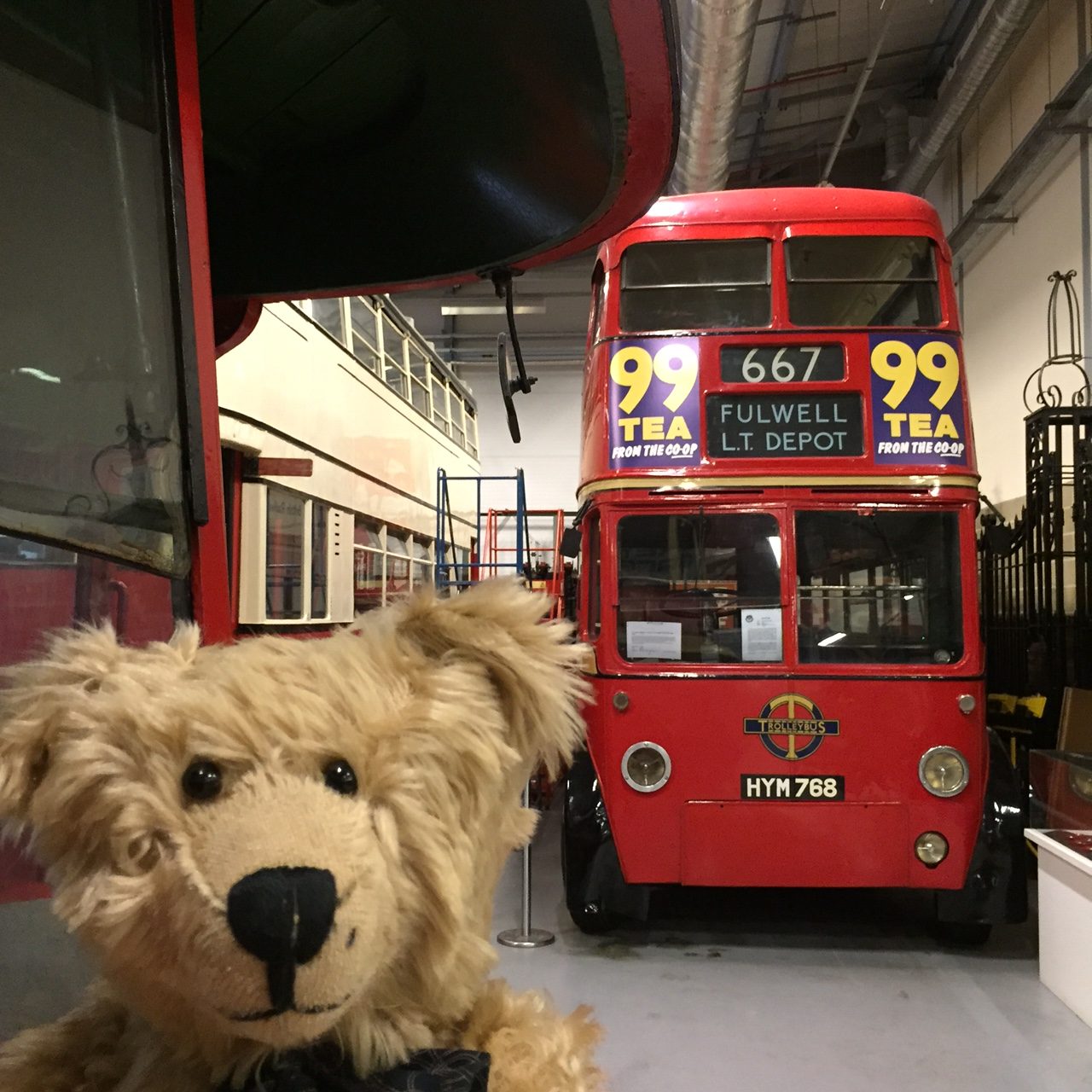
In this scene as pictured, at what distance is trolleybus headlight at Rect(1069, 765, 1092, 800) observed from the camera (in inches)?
127

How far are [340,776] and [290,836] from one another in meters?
0.07

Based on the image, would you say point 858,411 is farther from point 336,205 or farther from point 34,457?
point 34,457

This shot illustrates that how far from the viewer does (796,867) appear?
3277 mm

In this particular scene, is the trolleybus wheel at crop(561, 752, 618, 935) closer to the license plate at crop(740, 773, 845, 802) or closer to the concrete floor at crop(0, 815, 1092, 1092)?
the concrete floor at crop(0, 815, 1092, 1092)

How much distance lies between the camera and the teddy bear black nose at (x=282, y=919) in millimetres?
570

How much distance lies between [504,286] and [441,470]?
6.52 metres

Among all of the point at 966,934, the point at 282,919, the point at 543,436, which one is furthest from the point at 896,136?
the point at 282,919

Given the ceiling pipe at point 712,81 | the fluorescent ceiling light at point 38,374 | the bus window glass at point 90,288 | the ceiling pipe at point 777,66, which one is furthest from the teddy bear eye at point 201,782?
the ceiling pipe at point 777,66

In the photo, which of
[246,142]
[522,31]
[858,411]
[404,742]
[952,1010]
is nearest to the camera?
[404,742]

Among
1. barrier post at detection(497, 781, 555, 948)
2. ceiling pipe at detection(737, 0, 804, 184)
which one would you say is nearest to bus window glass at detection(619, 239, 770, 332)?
barrier post at detection(497, 781, 555, 948)

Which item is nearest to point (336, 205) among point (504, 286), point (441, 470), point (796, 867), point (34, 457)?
point (504, 286)

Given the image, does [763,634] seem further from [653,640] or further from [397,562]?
[397,562]

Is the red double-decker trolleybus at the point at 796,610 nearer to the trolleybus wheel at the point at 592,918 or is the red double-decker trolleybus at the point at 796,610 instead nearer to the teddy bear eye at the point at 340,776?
the trolleybus wheel at the point at 592,918

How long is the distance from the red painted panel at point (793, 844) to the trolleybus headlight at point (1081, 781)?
65 cm
